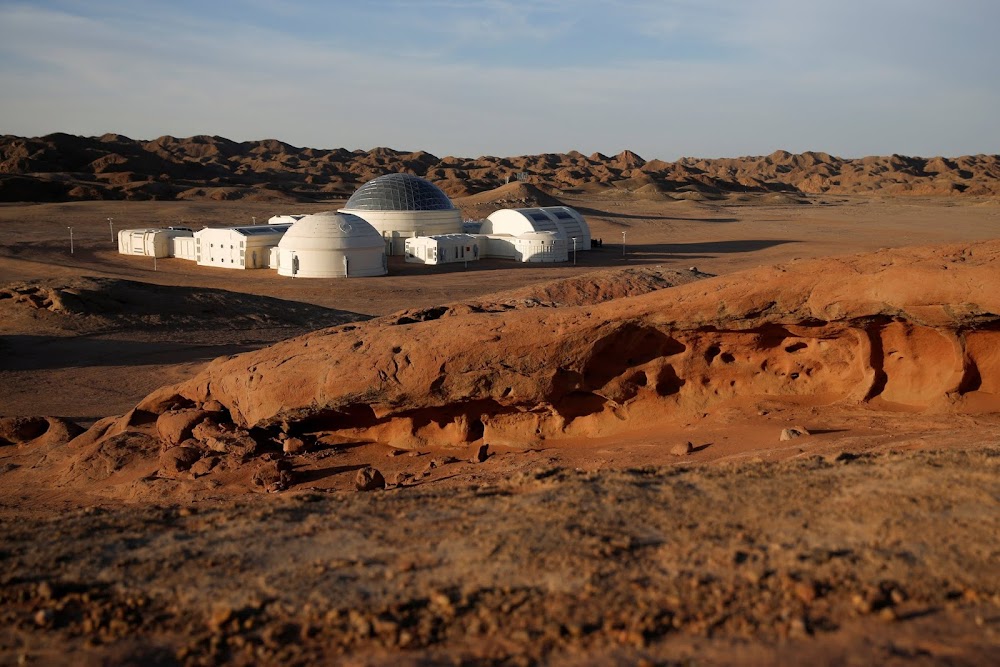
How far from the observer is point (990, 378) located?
33.9 feet

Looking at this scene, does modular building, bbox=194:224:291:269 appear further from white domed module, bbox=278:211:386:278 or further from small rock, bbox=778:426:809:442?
small rock, bbox=778:426:809:442

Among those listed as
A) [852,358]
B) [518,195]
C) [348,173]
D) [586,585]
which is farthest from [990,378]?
[348,173]

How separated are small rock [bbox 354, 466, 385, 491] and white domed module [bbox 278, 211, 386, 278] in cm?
3405

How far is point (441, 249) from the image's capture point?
161 ft

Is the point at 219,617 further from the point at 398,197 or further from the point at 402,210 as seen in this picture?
the point at 398,197

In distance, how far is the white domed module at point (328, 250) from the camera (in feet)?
144

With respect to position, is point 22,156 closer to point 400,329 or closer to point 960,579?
point 400,329

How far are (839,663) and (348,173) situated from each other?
372 ft

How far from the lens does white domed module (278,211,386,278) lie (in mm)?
43875

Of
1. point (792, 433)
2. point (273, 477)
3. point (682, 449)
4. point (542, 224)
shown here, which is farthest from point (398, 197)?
point (792, 433)

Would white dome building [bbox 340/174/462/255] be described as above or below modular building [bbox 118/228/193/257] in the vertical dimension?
above

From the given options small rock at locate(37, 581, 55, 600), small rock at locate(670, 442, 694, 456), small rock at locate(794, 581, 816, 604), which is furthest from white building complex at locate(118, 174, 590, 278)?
small rock at locate(794, 581, 816, 604)

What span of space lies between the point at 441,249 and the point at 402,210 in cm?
533

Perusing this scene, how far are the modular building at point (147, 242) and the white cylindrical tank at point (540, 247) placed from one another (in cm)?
1844
